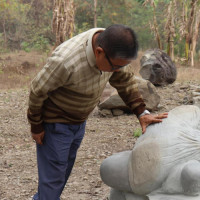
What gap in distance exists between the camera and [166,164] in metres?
1.77

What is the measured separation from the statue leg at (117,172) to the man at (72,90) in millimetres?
281

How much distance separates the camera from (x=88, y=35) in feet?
6.70

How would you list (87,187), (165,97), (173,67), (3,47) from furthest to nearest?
(3,47), (173,67), (165,97), (87,187)

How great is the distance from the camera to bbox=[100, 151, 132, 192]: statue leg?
6.41 feet

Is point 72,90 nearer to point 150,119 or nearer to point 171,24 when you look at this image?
point 150,119

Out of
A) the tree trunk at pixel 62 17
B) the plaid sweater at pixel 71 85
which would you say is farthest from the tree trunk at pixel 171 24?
the plaid sweater at pixel 71 85

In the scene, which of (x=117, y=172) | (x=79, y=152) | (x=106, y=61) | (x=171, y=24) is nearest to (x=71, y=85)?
(x=106, y=61)

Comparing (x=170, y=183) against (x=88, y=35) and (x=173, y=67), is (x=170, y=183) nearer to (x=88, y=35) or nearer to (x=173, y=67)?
(x=88, y=35)

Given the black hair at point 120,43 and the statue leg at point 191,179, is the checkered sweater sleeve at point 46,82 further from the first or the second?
the statue leg at point 191,179

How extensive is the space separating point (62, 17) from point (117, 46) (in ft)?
23.2

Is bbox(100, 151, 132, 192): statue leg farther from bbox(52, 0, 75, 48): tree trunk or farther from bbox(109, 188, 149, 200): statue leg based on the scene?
bbox(52, 0, 75, 48): tree trunk

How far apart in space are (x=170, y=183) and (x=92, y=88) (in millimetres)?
782

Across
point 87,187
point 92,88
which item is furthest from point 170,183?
point 87,187

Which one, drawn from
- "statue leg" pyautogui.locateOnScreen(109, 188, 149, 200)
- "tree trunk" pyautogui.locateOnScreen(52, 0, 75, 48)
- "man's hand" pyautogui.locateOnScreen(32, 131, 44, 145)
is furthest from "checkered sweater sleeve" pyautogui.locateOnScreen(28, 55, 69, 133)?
"tree trunk" pyautogui.locateOnScreen(52, 0, 75, 48)
